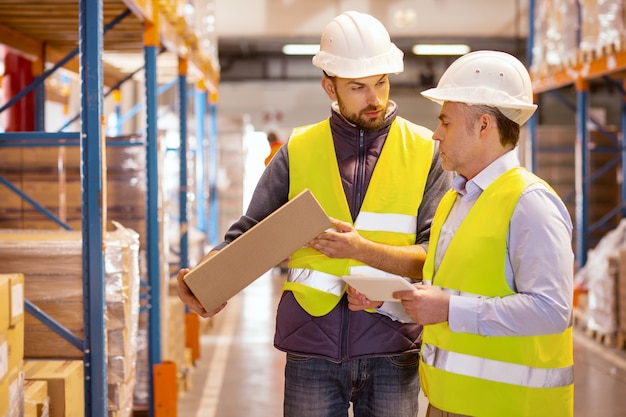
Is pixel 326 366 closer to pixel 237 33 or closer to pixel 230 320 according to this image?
pixel 230 320

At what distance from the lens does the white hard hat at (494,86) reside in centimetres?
248

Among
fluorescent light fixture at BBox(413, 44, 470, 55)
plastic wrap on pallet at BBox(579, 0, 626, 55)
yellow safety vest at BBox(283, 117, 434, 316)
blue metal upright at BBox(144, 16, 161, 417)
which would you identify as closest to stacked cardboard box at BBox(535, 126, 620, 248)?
plastic wrap on pallet at BBox(579, 0, 626, 55)

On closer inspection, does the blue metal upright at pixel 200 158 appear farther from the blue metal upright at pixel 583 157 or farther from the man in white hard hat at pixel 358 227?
the man in white hard hat at pixel 358 227

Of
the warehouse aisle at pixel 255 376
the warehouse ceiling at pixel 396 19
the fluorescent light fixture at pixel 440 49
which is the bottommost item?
the warehouse aisle at pixel 255 376

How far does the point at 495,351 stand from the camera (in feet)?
7.94

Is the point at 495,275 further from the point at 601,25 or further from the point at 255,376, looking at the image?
the point at 601,25

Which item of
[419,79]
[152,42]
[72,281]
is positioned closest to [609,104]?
[419,79]

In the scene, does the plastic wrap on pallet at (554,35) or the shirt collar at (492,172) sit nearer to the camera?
the shirt collar at (492,172)

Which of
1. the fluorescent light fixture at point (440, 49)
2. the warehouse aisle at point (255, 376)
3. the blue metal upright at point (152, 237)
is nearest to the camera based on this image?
the blue metal upright at point (152, 237)

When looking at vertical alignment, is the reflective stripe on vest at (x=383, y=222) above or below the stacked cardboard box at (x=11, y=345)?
above

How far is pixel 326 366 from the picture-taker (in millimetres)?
2918

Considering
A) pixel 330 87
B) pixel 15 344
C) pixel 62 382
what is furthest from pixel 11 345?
pixel 330 87

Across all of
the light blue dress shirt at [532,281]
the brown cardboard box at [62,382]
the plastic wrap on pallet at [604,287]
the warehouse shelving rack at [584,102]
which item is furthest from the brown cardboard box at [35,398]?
the warehouse shelving rack at [584,102]

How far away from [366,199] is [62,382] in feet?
6.27
